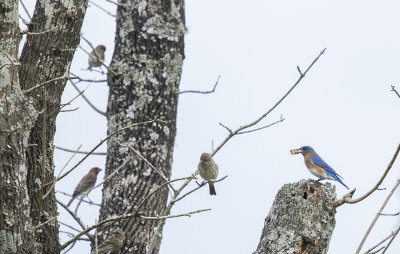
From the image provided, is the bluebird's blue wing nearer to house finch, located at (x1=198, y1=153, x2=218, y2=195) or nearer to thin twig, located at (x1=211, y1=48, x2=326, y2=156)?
house finch, located at (x1=198, y1=153, x2=218, y2=195)

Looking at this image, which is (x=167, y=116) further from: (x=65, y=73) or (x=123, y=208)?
(x=65, y=73)

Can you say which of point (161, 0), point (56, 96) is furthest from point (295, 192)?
point (161, 0)

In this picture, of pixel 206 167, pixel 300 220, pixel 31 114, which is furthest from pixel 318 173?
pixel 31 114

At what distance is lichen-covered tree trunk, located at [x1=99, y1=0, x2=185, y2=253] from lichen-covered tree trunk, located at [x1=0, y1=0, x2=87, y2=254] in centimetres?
202

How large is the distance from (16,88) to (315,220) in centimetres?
169

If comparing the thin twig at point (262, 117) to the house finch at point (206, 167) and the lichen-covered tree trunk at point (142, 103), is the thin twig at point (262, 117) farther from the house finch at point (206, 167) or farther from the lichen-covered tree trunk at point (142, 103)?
→ the house finch at point (206, 167)

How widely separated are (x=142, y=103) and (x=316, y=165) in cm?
221

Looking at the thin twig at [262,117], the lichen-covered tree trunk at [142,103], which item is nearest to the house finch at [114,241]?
the lichen-covered tree trunk at [142,103]

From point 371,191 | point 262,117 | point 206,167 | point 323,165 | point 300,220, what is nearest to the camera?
point 371,191

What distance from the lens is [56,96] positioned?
419 cm

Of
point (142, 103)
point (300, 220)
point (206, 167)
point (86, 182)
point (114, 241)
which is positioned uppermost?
point (86, 182)

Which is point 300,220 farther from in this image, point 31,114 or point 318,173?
point 318,173

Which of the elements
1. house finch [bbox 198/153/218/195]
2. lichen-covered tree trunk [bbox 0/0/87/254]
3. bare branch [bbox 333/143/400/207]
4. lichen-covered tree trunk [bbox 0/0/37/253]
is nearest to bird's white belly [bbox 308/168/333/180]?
house finch [bbox 198/153/218/195]

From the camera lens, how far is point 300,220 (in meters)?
3.80
